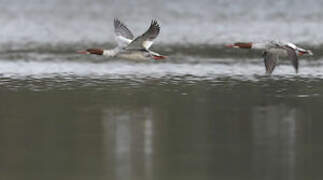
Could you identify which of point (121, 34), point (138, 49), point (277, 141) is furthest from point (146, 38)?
point (277, 141)

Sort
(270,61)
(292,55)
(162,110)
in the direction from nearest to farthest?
(162,110), (292,55), (270,61)

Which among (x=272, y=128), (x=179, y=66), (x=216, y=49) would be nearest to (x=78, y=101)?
(x=272, y=128)

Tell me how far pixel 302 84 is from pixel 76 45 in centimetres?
925

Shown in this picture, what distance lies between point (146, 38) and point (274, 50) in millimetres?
2244

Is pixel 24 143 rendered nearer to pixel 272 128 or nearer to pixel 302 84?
pixel 272 128

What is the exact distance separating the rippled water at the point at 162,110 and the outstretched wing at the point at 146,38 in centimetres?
72

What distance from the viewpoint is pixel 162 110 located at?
40.4 ft

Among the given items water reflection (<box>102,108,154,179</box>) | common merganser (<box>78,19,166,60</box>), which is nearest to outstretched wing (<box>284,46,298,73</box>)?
common merganser (<box>78,19,166,60</box>)

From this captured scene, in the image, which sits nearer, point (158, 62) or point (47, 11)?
point (158, 62)

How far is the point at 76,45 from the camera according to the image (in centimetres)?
2291

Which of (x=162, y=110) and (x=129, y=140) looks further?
(x=162, y=110)

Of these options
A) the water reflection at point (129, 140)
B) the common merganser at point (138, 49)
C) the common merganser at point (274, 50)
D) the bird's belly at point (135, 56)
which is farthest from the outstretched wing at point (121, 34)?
the water reflection at point (129, 140)

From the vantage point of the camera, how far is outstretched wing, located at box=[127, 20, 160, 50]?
13820 millimetres

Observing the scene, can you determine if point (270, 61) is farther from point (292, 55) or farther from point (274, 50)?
point (292, 55)
